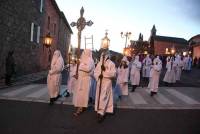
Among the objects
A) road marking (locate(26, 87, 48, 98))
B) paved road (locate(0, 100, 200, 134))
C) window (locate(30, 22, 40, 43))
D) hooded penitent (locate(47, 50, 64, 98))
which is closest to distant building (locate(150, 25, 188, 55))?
window (locate(30, 22, 40, 43))

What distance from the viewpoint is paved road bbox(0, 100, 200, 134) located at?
8.86 metres

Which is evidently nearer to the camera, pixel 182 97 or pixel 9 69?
pixel 182 97

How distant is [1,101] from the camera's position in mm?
12695

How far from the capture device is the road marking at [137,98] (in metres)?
14.3

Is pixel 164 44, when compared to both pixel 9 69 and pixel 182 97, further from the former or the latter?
pixel 182 97

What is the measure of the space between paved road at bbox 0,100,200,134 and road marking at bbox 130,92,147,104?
1.78 metres

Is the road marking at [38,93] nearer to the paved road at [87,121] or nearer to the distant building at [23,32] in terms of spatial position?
the paved road at [87,121]

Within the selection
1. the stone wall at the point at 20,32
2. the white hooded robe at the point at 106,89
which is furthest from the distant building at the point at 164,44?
the white hooded robe at the point at 106,89

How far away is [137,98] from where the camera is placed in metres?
15.4

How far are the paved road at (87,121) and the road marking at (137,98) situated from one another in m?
1.78

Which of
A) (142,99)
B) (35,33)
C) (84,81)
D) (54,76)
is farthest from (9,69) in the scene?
(35,33)

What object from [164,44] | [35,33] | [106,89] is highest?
[164,44]

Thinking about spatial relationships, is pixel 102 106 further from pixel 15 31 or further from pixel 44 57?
pixel 44 57

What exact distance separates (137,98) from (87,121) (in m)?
5.62
